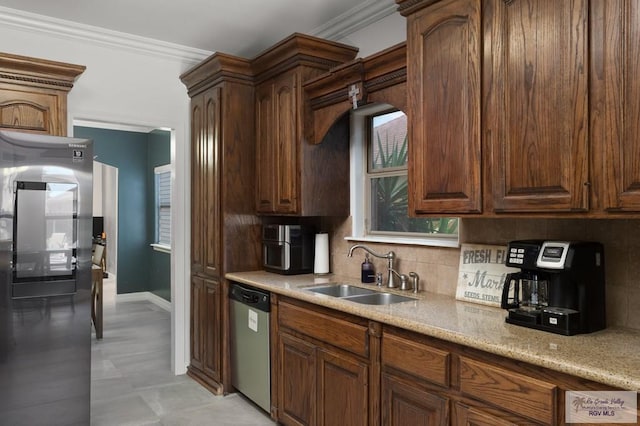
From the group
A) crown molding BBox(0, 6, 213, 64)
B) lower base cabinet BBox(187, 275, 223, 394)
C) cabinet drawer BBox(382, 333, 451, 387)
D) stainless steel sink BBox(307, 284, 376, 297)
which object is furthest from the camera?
lower base cabinet BBox(187, 275, 223, 394)

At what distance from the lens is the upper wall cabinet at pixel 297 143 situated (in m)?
3.25

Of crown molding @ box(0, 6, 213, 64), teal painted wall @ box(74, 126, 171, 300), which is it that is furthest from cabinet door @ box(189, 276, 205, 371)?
teal painted wall @ box(74, 126, 171, 300)

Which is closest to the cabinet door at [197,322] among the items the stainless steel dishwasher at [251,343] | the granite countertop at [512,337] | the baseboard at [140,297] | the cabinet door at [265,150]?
the stainless steel dishwasher at [251,343]

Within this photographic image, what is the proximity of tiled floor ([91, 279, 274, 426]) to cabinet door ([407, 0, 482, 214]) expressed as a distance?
6.38ft

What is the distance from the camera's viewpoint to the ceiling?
322cm

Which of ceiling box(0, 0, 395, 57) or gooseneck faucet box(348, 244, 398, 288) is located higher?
ceiling box(0, 0, 395, 57)

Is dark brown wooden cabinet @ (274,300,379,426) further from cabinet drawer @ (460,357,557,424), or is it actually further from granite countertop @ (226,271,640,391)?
cabinet drawer @ (460,357,557,424)

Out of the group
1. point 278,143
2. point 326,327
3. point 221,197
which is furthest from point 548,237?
point 221,197

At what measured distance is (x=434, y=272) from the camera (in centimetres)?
277

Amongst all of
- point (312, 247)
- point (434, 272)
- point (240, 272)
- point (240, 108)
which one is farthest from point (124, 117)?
point (434, 272)

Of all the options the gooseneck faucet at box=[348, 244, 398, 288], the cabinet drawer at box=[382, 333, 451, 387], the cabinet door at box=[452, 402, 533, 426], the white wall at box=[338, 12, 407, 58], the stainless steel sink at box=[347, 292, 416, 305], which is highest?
the white wall at box=[338, 12, 407, 58]

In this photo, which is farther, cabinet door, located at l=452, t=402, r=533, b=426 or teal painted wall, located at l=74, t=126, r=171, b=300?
teal painted wall, located at l=74, t=126, r=171, b=300

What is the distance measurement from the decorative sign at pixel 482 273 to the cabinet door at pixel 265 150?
1.54 meters

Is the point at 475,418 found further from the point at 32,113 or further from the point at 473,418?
the point at 32,113
